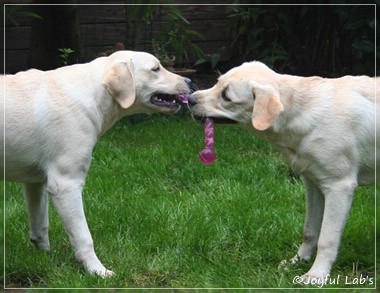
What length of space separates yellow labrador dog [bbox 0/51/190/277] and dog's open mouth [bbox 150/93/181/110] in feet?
0.67

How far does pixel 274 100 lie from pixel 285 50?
5.69 metres

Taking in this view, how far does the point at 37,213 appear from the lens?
4949mm

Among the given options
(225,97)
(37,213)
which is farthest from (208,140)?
(37,213)

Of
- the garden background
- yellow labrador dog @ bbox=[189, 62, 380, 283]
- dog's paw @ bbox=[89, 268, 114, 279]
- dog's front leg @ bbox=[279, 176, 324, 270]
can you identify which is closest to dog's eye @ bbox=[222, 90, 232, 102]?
yellow labrador dog @ bbox=[189, 62, 380, 283]

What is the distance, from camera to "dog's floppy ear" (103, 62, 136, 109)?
14.9ft

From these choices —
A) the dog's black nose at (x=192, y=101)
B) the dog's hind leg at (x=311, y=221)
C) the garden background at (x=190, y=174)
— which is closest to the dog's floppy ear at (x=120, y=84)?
the dog's black nose at (x=192, y=101)

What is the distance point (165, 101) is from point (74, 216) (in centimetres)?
97

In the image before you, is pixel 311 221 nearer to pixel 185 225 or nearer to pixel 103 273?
pixel 185 225

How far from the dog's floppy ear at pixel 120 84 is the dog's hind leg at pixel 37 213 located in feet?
2.70

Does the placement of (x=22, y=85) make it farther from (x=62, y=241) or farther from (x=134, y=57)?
(x=62, y=241)

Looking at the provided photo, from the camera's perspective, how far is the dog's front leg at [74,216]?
4.42m

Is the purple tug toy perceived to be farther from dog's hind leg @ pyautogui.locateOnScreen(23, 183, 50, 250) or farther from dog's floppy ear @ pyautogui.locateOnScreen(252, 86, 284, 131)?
dog's hind leg @ pyautogui.locateOnScreen(23, 183, 50, 250)

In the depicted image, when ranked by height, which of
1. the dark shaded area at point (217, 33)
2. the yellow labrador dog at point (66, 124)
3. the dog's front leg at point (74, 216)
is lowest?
the dark shaded area at point (217, 33)

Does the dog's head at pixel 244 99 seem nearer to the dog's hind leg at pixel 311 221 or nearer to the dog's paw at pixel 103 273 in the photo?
the dog's hind leg at pixel 311 221
